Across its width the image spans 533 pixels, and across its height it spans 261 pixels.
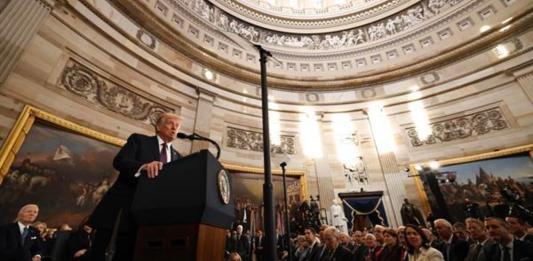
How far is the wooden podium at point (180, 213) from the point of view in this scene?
1.58m

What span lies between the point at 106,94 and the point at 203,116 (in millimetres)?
3604

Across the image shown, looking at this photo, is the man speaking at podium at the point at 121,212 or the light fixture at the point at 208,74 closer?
the man speaking at podium at the point at 121,212

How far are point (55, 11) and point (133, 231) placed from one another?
27.0ft

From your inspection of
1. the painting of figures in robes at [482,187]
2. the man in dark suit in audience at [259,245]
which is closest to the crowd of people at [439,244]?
the man in dark suit in audience at [259,245]

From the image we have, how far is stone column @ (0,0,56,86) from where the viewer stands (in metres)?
5.55

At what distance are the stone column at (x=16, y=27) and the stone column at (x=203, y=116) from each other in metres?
5.33

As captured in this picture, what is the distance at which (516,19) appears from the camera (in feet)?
35.4

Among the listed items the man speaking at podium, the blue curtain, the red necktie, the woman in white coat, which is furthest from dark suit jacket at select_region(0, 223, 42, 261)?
the blue curtain

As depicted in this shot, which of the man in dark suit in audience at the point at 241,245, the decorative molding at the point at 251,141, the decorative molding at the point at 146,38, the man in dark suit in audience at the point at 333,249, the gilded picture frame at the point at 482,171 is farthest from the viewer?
the decorative molding at the point at 251,141

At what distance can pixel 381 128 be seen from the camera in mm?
12555

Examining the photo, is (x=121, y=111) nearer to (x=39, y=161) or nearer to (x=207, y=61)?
(x=39, y=161)

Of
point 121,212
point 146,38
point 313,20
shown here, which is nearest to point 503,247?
point 121,212

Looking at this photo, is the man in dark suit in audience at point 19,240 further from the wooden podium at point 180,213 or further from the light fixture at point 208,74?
the light fixture at point 208,74

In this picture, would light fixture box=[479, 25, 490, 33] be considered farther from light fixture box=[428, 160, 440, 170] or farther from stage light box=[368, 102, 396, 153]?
light fixture box=[428, 160, 440, 170]
